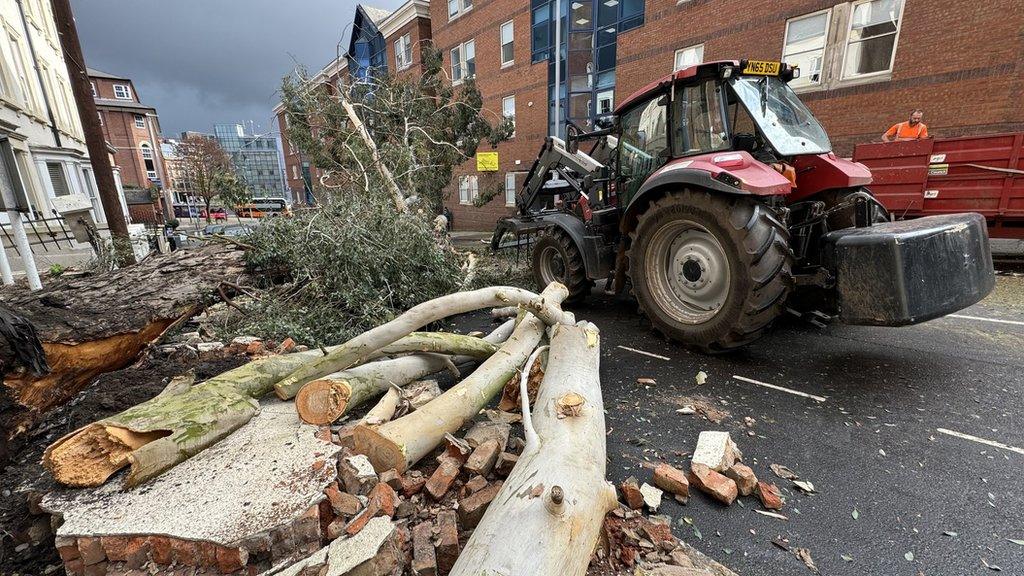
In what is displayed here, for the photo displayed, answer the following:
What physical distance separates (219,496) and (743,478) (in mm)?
2494

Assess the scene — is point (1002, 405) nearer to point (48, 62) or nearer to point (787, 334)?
point (787, 334)

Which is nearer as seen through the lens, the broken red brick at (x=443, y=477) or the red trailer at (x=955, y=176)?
the broken red brick at (x=443, y=477)

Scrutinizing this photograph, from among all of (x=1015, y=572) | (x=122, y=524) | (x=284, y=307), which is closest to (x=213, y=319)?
(x=284, y=307)

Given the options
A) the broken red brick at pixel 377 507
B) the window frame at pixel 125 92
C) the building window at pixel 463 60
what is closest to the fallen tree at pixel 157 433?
the broken red brick at pixel 377 507

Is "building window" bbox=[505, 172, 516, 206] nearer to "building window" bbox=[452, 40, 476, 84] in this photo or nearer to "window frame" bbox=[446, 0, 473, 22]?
"building window" bbox=[452, 40, 476, 84]

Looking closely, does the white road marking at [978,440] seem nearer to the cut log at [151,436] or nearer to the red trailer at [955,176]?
the cut log at [151,436]

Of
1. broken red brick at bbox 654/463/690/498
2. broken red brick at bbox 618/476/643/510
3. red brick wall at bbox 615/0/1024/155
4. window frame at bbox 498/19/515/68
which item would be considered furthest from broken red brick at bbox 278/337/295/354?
window frame at bbox 498/19/515/68

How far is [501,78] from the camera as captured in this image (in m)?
17.6

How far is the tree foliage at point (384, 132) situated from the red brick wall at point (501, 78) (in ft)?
14.8

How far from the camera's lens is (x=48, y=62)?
15656mm

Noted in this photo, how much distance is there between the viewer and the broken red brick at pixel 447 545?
1641 mm

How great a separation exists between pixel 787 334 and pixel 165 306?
575 cm

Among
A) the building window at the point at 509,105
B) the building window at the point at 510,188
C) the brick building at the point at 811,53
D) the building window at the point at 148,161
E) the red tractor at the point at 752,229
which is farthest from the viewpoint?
the building window at the point at 148,161

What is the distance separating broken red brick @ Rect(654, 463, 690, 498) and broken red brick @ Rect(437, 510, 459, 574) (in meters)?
1.12
